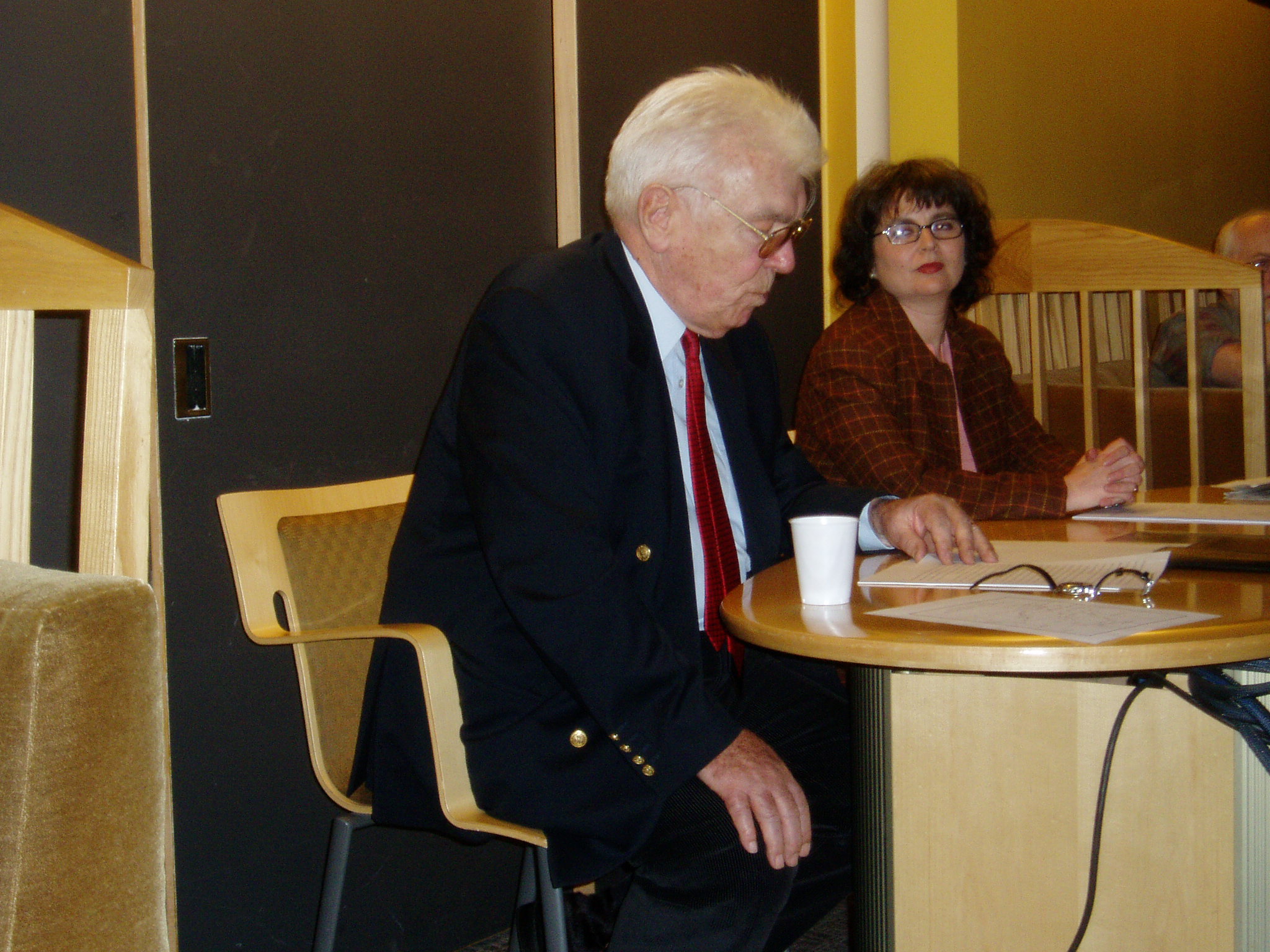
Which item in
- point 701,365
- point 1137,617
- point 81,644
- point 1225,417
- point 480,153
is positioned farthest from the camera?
point 1225,417

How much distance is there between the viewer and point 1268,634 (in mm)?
979

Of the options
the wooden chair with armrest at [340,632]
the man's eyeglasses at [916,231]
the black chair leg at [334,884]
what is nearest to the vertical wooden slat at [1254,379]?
the man's eyeglasses at [916,231]

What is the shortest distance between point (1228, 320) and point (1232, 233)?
269 mm

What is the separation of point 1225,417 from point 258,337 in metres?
2.54

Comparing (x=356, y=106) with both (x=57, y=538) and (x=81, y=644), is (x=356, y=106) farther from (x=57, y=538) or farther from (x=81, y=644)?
(x=81, y=644)

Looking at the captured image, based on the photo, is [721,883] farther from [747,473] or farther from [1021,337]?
[1021,337]

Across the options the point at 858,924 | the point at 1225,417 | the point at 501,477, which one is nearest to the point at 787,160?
the point at 501,477

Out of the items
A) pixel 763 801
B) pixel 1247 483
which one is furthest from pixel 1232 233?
pixel 763 801

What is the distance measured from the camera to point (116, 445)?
88 centimetres

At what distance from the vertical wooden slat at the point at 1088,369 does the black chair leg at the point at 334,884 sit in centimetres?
202

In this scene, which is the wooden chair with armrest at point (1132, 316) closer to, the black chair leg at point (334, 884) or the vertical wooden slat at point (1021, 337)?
the vertical wooden slat at point (1021, 337)

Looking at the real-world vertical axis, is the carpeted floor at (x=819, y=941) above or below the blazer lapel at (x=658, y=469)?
below

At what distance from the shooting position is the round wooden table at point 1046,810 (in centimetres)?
122

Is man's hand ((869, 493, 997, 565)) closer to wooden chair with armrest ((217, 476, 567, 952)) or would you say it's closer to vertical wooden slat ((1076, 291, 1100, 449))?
wooden chair with armrest ((217, 476, 567, 952))
